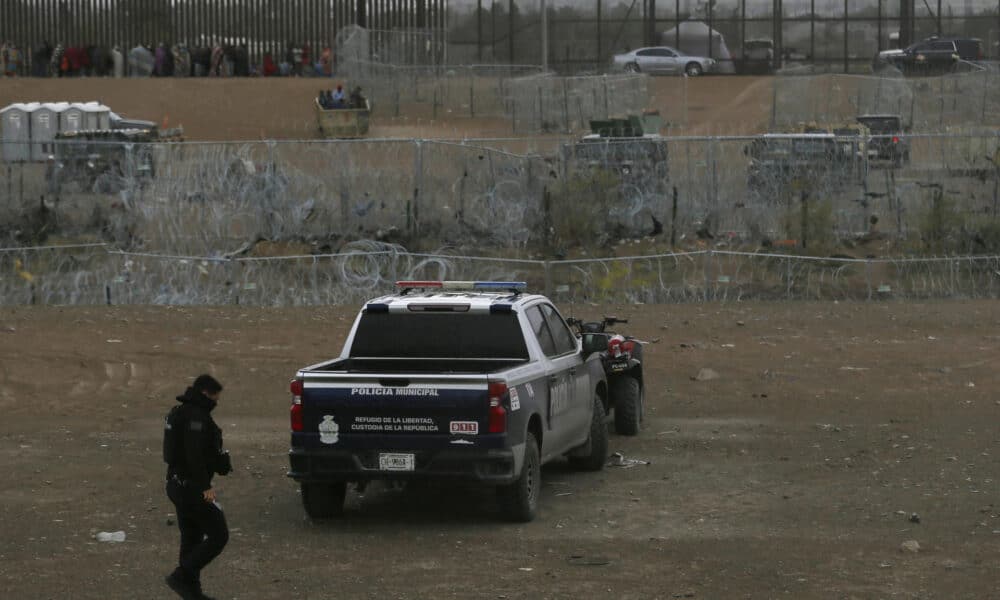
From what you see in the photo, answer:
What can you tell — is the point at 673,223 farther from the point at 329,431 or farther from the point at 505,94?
the point at 505,94

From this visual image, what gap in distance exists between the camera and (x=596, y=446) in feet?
42.5

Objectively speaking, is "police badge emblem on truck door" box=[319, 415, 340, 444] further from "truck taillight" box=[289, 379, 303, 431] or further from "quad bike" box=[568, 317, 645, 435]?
"quad bike" box=[568, 317, 645, 435]

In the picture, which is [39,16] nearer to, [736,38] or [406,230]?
[736,38]

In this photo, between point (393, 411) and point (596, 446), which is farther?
point (596, 446)

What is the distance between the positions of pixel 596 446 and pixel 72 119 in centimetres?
3265

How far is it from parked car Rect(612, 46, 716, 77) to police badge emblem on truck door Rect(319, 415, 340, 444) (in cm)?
4818

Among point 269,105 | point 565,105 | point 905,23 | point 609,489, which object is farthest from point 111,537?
point 905,23

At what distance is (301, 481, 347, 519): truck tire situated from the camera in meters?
10.9

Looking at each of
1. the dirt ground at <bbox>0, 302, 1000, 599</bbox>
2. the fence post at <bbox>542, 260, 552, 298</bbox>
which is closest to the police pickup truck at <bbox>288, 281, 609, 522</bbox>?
the dirt ground at <bbox>0, 302, 1000, 599</bbox>

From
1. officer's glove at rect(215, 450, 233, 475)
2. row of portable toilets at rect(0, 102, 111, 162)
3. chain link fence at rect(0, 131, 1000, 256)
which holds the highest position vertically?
row of portable toilets at rect(0, 102, 111, 162)

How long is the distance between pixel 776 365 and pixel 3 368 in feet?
32.5

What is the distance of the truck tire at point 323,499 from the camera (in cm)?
1093

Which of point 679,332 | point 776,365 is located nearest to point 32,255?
point 679,332

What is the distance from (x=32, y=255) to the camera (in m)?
25.8
